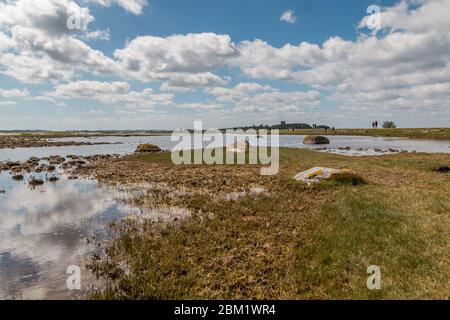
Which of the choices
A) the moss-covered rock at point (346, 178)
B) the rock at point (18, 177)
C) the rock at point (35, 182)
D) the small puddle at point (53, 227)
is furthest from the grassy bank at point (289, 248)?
the rock at point (18, 177)

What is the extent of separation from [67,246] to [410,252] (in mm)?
13487

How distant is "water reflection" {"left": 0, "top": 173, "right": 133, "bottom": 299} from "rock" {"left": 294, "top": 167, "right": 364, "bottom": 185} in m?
14.8

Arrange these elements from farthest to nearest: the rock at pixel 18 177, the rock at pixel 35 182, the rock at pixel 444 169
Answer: the rock at pixel 444 169, the rock at pixel 18 177, the rock at pixel 35 182

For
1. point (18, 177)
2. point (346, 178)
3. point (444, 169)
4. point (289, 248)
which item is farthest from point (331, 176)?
point (18, 177)

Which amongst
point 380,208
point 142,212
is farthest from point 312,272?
point 142,212

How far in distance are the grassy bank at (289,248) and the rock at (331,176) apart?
2.34m

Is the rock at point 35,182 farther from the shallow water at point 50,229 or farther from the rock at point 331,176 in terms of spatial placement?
the rock at point 331,176

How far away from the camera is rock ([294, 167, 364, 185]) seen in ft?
76.9

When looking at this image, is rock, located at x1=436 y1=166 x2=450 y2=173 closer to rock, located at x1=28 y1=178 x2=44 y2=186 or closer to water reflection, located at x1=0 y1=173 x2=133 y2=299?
water reflection, located at x1=0 y1=173 x2=133 y2=299

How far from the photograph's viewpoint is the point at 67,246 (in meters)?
12.4

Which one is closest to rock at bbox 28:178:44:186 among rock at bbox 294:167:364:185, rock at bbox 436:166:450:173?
rock at bbox 294:167:364:185

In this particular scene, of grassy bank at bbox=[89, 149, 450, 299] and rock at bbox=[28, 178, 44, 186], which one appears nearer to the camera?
grassy bank at bbox=[89, 149, 450, 299]

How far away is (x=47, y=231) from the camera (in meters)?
14.2

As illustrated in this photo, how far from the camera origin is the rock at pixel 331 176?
76.9 ft
